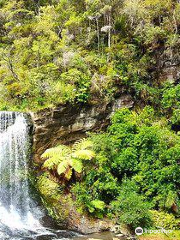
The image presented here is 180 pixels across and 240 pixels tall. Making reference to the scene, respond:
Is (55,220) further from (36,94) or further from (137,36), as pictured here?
(137,36)

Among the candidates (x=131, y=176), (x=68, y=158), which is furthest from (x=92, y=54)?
(x=131, y=176)

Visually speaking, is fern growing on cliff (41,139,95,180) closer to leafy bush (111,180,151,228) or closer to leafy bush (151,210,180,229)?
leafy bush (111,180,151,228)

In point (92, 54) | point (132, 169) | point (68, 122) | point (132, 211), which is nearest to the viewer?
point (132, 211)

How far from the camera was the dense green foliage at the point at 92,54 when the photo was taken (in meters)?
13.9

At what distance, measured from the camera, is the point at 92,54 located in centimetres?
1650

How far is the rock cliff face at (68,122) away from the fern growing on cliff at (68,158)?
1.14 meters

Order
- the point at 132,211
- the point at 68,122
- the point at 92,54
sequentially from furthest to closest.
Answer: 1. the point at 92,54
2. the point at 68,122
3. the point at 132,211

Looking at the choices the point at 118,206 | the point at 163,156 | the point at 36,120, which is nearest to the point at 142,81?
the point at 163,156

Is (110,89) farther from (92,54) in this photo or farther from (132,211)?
(132,211)

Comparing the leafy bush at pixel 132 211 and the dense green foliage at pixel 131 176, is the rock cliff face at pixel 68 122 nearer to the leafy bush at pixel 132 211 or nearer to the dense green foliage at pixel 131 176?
the dense green foliage at pixel 131 176

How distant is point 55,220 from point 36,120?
14.3ft

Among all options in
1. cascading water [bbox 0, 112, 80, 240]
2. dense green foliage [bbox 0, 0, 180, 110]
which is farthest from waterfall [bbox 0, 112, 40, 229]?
dense green foliage [bbox 0, 0, 180, 110]

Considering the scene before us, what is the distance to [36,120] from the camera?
12523 mm

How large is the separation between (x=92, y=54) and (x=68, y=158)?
24.7 ft
